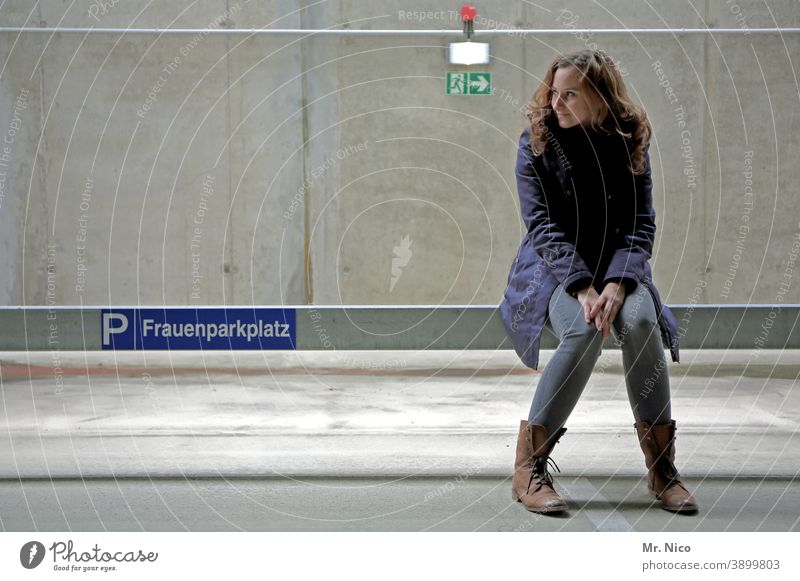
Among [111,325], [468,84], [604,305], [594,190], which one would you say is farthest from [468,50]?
[604,305]

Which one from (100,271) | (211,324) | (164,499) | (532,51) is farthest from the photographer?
(100,271)

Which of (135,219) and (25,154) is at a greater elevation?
(25,154)

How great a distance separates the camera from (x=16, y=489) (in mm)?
3021

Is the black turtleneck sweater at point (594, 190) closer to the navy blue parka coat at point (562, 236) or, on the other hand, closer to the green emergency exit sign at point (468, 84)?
the navy blue parka coat at point (562, 236)

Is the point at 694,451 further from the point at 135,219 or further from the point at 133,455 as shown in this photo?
the point at 135,219

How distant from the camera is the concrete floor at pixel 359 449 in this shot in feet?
8.92

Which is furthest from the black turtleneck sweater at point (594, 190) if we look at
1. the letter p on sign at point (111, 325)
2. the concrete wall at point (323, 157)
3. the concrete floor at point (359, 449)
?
the concrete wall at point (323, 157)

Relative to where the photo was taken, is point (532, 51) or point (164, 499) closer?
point (164, 499)

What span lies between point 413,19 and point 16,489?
4132 millimetres

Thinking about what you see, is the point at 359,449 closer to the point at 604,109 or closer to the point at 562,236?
the point at 562,236

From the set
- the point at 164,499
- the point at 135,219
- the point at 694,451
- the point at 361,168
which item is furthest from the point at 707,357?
the point at 164,499

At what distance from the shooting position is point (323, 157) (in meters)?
6.43

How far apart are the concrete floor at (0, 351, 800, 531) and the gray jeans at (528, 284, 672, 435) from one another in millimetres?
278

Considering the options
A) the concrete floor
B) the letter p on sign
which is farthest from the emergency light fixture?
the letter p on sign
